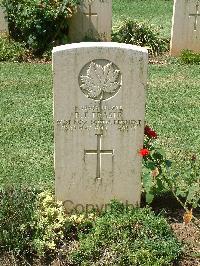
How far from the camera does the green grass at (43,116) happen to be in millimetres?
6234

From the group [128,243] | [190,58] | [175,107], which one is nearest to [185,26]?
[190,58]

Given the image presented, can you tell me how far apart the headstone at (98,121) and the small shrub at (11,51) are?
21.2 feet

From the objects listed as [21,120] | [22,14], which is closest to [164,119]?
[21,120]

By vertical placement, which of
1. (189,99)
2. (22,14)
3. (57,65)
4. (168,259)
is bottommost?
(168,259)

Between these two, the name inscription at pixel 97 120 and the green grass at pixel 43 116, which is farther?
the green grass at pixel 43 116

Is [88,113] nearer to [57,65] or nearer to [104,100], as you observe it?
[104,100]

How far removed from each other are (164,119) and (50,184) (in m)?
2.70

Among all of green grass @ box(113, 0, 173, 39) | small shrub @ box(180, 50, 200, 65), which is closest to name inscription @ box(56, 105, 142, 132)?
small shrub @ box(180, 50, 200, 65)

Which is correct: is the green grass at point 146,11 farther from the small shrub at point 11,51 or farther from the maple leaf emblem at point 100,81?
the maple leaf emblem at point 100,81

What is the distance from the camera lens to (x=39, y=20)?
431 inches

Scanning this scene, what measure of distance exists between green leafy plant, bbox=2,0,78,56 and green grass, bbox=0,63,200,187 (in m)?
0.87

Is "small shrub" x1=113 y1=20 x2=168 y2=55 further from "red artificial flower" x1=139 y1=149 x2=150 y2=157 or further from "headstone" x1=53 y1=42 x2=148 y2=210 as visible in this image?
"red artificial flower" x1=139 y1=149 x2=150 y2=157

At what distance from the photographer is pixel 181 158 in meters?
6.45

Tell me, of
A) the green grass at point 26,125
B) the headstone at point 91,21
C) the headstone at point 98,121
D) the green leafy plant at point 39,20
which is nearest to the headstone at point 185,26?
the headstone at point 91,21
